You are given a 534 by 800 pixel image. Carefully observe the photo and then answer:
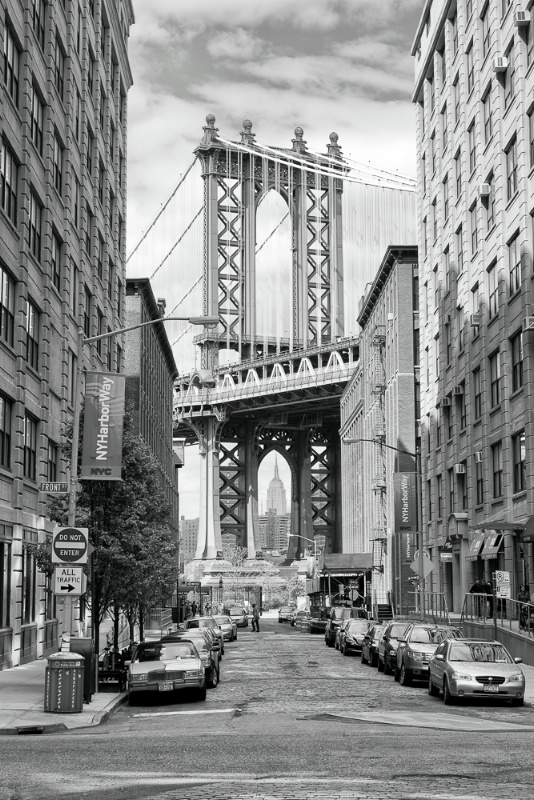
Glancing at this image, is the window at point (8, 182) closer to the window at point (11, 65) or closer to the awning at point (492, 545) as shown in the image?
the window at point (11, 65)

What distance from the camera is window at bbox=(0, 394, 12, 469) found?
104ft

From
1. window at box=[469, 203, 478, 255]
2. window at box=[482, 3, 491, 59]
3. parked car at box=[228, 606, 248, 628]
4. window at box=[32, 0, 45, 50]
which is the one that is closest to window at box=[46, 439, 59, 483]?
window at box=[32, 0, 45, 50]

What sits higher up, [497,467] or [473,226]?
[473,226]

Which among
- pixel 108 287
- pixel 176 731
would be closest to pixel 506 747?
pixel 176 731

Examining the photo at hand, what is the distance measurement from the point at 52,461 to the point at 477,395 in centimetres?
1810

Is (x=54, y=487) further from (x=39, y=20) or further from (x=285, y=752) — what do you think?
(x=39, y=20)

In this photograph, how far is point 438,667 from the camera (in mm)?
24531

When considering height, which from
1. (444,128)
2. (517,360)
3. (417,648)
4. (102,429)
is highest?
(444,128)

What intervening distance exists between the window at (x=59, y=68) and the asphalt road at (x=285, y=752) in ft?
81.1

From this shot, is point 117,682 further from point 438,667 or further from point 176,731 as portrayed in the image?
point 176,731

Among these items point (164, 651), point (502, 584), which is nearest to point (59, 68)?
point (502, 584)

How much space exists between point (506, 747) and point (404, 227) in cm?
12964

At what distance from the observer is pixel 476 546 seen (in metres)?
44.6

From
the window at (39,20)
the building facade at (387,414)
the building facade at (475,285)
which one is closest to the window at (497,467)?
the building facade at (475,285)
